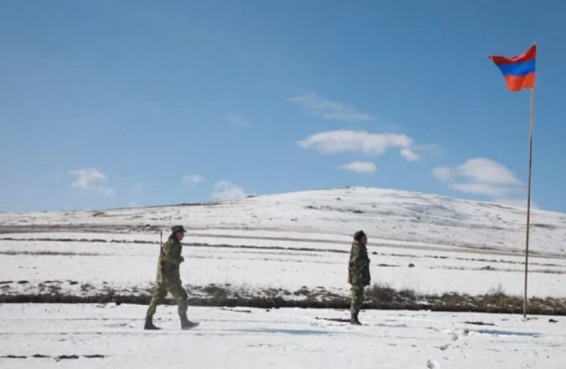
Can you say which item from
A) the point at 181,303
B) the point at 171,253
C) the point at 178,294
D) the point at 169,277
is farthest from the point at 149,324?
the point at 171,253

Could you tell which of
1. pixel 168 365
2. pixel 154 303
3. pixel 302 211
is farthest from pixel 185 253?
pixel 302 211

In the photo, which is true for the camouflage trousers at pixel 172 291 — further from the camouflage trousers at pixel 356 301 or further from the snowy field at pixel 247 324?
the camouflage trousers at pixel 356 301

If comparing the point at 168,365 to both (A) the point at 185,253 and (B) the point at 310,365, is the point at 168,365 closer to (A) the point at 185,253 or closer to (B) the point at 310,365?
(B) the point at 310,365

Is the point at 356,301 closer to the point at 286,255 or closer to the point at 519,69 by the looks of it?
the point at 519,69

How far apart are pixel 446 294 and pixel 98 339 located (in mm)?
13572

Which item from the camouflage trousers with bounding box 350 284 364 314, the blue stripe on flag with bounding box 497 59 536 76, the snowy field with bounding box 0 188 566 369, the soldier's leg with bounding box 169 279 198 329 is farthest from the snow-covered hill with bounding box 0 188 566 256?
the soldier's leg with bounding box 169 279 198 329

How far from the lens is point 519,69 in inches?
770

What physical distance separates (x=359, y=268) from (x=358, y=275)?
0.18m

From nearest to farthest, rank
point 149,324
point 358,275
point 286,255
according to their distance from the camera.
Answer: point 149,324
point 358,275
point 286,255

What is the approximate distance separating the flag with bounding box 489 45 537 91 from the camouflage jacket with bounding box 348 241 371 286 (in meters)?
8.22

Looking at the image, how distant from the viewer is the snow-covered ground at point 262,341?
10086 mm

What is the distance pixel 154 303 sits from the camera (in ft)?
43.4

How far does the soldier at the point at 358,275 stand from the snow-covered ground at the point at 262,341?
54 cm

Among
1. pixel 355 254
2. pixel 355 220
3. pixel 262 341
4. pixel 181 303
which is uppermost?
pixel 355 220
